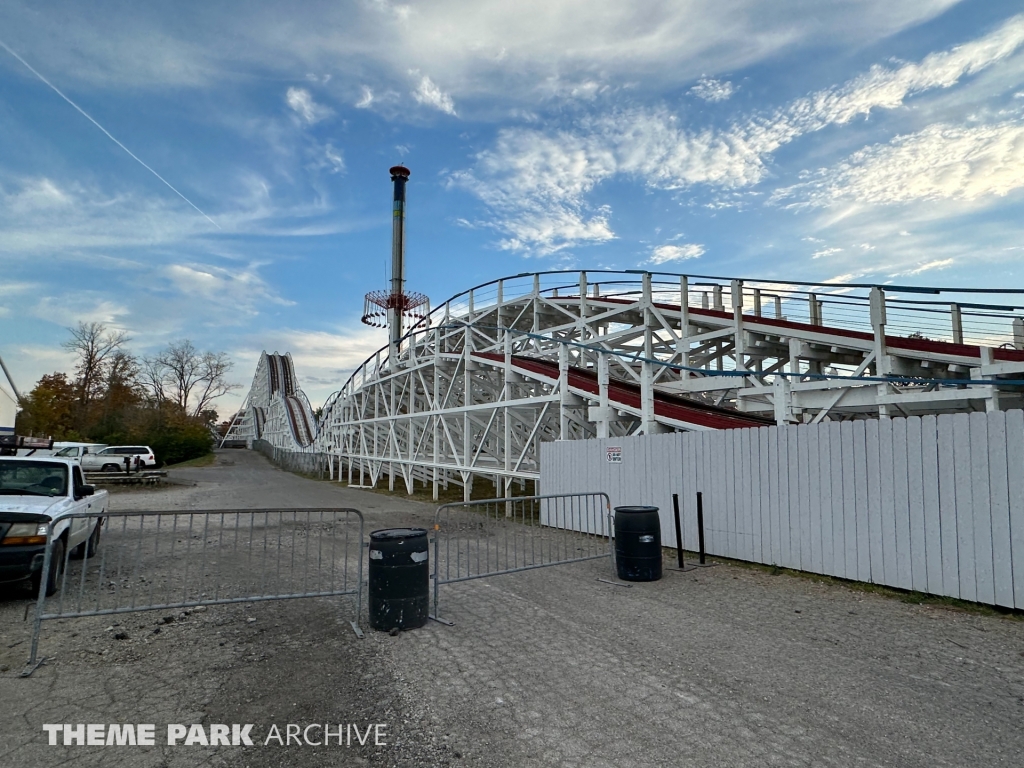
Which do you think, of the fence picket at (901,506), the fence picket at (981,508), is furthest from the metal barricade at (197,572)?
the fence picket at (981,508)

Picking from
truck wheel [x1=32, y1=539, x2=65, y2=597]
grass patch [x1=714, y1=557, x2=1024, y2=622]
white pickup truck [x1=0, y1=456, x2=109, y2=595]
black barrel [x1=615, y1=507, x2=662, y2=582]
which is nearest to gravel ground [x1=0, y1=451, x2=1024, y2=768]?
grass patch [x1=714, y1=557, x2=1024, y2=622]

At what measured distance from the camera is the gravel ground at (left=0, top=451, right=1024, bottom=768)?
3262 millimetres

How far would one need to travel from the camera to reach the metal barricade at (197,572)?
535 cm

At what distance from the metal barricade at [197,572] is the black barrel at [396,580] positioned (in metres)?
0.19

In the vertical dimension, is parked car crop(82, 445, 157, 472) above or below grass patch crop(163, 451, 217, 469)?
above

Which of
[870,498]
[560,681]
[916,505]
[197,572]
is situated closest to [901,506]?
[916,505]

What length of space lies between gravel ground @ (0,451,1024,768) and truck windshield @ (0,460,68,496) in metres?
1.67

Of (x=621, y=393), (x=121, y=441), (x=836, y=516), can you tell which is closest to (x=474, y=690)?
(x=836, y=516)

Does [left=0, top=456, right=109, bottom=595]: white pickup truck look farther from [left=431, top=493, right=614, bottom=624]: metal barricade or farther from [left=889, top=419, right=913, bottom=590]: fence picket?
[left=889, top=419, right=913, bottom=590]: fence picket

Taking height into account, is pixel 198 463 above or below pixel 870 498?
below

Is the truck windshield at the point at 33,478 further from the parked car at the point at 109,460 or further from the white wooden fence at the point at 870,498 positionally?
the parked car at the point at 109,460

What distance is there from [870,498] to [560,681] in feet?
16.0

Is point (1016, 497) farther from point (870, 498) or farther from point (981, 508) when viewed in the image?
point (870, 498)

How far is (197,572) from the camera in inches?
319
